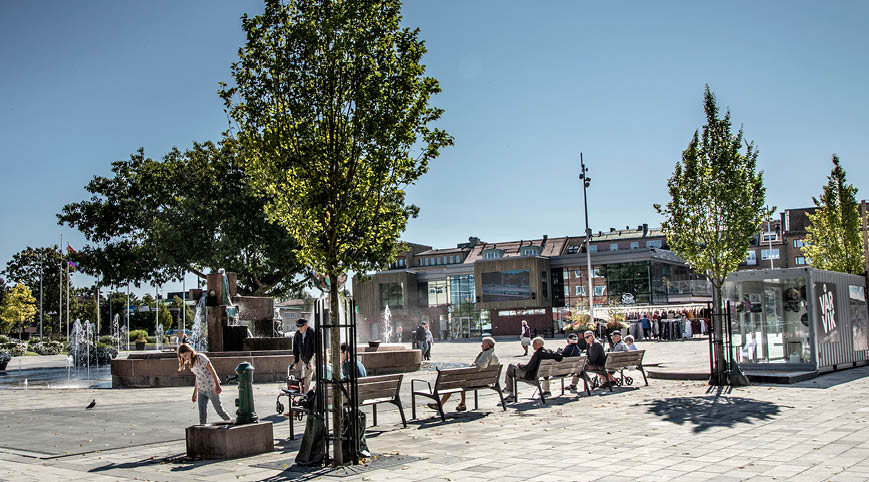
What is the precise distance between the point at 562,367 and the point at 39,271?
8340 cm

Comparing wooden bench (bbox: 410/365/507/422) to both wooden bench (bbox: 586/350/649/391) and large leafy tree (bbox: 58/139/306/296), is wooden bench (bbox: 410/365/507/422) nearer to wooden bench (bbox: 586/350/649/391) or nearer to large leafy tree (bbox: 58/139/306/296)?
wooden bench (bbox: 586/350/649/391)

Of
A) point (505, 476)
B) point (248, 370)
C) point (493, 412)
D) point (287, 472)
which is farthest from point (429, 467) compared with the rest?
point (493, 412)

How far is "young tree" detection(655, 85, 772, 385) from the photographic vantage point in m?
17.4

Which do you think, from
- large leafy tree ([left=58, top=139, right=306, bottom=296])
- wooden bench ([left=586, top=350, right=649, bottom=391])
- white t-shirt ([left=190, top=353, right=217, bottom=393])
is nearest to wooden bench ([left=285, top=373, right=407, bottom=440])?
white t-shirt ([left=190, top=353, right=217, bottom=393])

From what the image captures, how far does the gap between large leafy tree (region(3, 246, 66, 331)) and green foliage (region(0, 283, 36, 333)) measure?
16.2ft

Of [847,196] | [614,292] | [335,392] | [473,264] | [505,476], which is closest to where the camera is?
[505,476]

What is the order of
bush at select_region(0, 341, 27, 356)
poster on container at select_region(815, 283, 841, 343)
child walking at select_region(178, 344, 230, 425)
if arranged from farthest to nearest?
1. bush at select_region(0, 341, 27, 356)
2. poster on container at select_region(815, 283, 841, 343)
3. child walking at select_region(178, 344, 230, 425)

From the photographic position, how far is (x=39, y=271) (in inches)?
3285

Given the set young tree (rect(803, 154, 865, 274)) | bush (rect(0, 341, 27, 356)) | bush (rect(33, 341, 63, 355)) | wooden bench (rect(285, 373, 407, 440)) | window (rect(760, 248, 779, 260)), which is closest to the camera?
wooden bench (rect(285, 373, 407, 440))

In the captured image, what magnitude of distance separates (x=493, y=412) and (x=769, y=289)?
962cm

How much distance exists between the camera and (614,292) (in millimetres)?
74500

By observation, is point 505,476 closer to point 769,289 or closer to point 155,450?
point 155,450

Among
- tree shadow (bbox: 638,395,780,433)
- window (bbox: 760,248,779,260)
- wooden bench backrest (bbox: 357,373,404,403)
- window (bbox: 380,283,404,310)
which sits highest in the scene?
window (bbox: 760,248,779,260)

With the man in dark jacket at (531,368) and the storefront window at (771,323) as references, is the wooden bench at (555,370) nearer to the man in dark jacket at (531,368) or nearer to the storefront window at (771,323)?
the man in dark jacket at (531,368)
